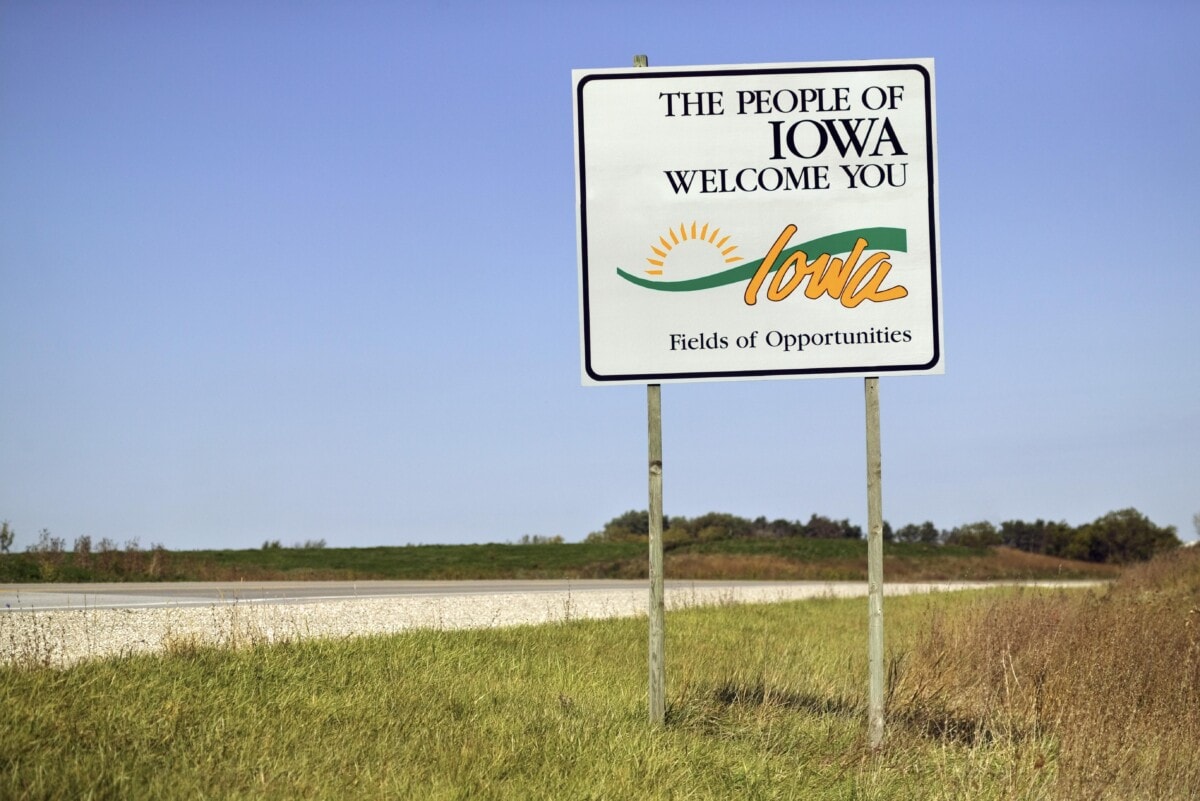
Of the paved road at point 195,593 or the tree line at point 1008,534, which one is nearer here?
the paved road at point 195,593

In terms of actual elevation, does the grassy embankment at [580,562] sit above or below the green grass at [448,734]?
below

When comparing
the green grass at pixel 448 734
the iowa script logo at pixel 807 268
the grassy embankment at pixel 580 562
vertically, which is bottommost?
the grassy embankment at pixel 580 562

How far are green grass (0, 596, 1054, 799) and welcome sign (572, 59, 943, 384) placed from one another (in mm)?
2619

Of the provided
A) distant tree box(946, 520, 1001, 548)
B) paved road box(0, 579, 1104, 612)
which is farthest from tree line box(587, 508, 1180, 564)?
paved road box(0, 579, 1104, 612)

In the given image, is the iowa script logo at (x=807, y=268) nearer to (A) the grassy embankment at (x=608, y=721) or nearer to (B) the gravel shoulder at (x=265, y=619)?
(A) the grassy embankment at (x=608, y=721)

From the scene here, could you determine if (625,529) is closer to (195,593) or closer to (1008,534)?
(1008,534)

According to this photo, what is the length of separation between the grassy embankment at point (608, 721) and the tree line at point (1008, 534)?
46.8 metres

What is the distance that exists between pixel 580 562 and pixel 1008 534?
30.5m

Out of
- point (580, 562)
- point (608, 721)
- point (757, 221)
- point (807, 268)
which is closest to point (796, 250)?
point (807, 268)

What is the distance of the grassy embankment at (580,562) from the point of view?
32562 mm

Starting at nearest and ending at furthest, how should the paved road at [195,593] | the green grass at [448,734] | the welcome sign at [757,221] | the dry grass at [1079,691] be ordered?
1. the green grass at [448,734]
2. the dry grass at [1079,691]
3. the welcome sign at [757,221]
4. the paved road at [195,593]

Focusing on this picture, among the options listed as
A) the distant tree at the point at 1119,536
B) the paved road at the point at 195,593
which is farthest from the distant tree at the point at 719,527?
the paved road at the point at 195,593

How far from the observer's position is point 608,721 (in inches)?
328

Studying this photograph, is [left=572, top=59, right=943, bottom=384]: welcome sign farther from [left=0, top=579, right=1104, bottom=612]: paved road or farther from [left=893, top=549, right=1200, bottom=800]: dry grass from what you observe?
[left=0, top=579, right=1104, bottom=612]: paved road
